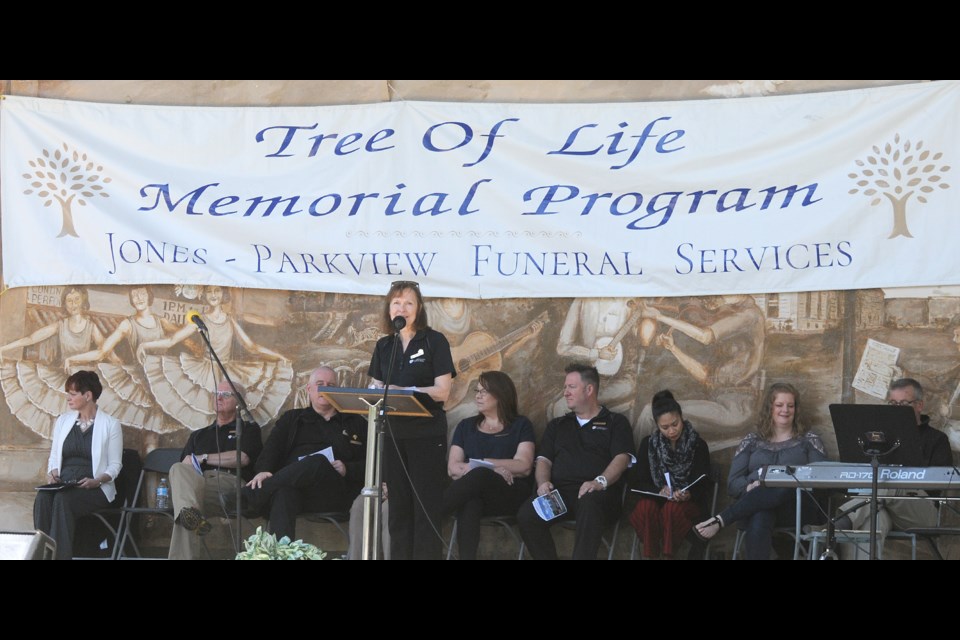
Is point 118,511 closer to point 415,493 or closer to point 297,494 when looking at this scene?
point 297,494

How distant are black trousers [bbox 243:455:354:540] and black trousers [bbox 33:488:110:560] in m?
1.06

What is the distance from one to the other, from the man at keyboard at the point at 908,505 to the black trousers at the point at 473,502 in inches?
73.4

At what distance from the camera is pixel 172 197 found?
7676mm

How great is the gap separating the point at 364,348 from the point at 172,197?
5.09 ft

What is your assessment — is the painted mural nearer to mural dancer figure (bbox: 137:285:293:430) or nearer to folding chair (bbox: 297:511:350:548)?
mural dancer figure (bbox: 137:285:293:430)

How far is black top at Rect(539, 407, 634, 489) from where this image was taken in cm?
693

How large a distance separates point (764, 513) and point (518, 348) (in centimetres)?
183

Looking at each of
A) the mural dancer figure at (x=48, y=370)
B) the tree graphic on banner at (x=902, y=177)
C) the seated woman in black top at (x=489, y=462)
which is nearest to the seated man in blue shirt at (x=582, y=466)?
the seated woman in black top at (x=489, y=462)

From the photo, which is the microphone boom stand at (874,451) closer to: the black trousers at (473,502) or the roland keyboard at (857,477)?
the roland keyboard at (857,477)

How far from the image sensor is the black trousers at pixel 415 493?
6387 mm

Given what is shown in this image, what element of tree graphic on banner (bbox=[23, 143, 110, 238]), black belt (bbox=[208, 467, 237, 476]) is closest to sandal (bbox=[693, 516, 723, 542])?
black belt (bbox=[208, 467, 237, 476])

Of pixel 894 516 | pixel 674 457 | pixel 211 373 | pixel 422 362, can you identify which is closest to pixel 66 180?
pixel 211 373

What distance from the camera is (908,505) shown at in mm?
6512

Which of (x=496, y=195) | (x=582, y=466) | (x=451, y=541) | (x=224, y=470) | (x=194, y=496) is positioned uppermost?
(x=496, y=195)
